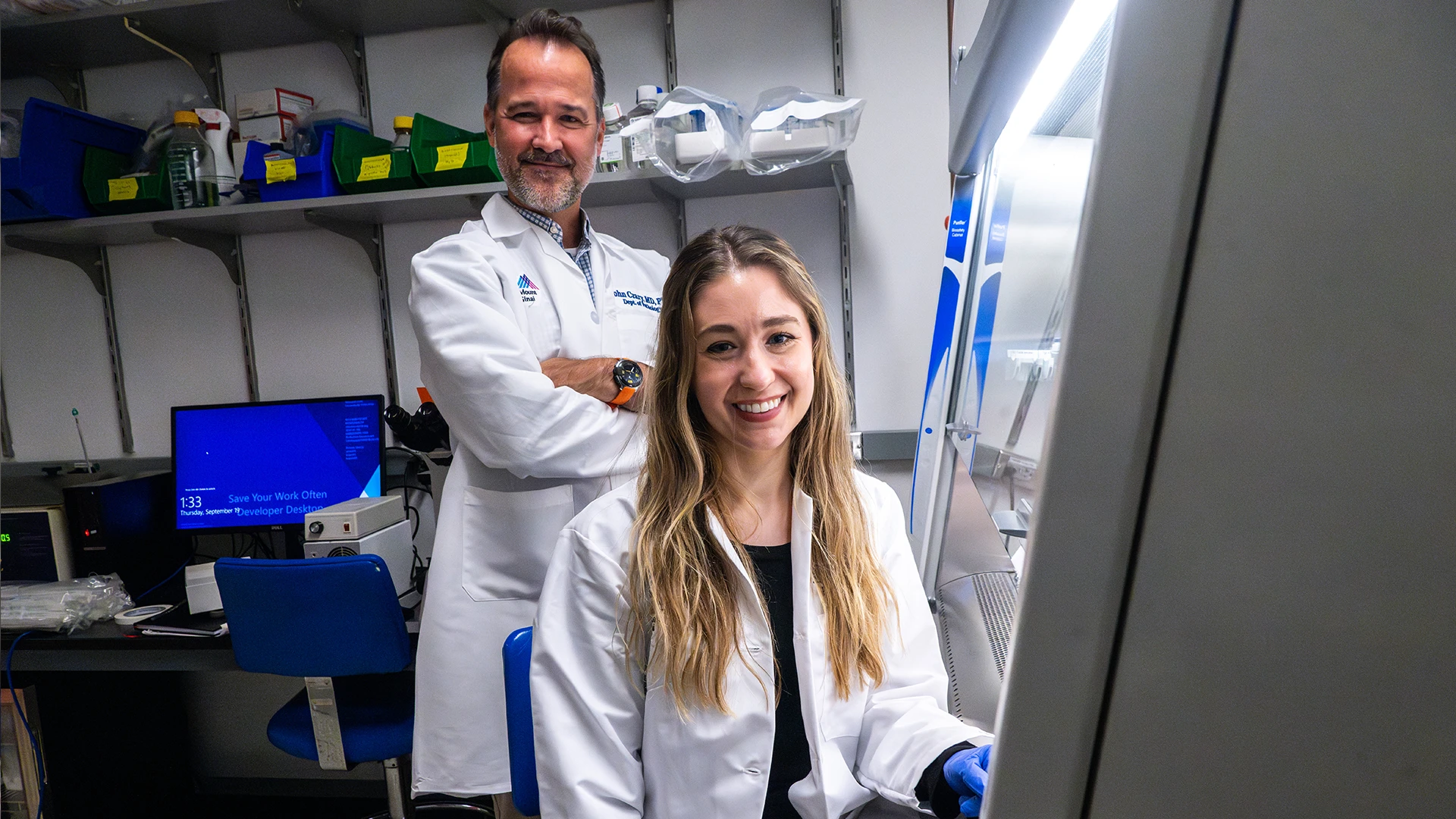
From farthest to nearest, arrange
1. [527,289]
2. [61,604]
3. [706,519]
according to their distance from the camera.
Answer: [61,604] < [527,289] < [706,519]

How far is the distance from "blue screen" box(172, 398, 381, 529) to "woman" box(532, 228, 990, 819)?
1492 millimetres

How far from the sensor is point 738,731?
1.01 meters

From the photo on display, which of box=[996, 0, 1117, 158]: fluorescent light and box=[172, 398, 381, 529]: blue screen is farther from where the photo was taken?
box=[172, 398, 381, 529]: blue screen

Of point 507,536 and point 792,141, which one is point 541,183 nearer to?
point 792,141

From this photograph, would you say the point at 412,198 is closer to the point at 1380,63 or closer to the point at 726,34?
the point at 726,34

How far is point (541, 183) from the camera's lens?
1.69 meters

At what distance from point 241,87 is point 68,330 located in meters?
1.05

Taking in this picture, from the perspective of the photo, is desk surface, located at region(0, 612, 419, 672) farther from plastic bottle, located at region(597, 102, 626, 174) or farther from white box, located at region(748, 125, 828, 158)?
white box, located at region(748, 125, 828, 158)

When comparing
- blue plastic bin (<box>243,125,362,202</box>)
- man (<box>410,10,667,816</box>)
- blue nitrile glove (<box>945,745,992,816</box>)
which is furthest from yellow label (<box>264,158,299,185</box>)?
blue nitrile glove (<box>945,745,992,816</box>)

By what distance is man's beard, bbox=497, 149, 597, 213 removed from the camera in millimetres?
1677

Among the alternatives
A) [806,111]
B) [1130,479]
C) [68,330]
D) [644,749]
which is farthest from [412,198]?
[1130,479]

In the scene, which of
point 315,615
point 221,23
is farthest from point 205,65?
point 315,615

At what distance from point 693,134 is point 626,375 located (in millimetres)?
746

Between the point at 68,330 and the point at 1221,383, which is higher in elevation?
the point at 1221,383
